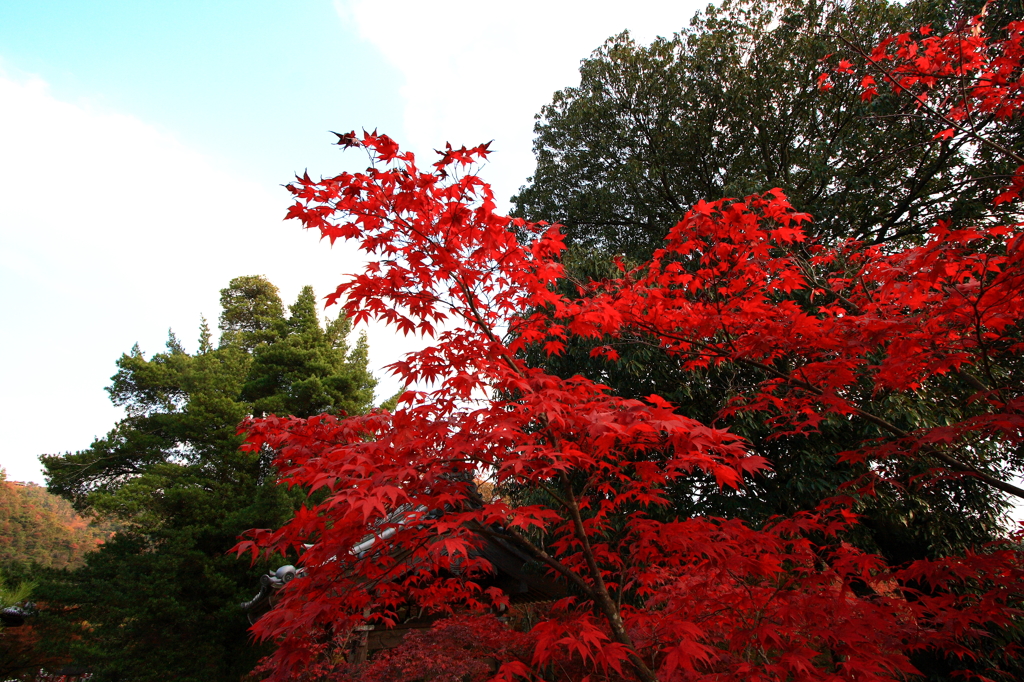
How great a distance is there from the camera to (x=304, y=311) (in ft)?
54.2

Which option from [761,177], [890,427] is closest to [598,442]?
[890,427]

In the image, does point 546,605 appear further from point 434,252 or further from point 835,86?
point 835,86

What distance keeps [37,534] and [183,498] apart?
1887cm

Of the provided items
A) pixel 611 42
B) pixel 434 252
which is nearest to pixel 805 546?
pixel 434 252

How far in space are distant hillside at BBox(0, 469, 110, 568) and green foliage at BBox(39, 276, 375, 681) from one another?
35.4 feet

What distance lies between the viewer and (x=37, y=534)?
21.8 metres

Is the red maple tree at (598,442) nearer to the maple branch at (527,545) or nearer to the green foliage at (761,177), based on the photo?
the maple branch at (527,545)

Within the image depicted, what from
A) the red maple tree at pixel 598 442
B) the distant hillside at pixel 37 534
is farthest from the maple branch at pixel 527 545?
the distant hillside at pixel 37 534

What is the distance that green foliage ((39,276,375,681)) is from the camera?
8961 millimetres

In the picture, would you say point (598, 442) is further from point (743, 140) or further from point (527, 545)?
point (743, 140)

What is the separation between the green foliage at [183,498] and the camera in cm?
896

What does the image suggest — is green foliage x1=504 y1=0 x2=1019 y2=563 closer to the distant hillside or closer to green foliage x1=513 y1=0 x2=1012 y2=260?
green foliage x1=513 y1=0 x2=1012 y2=260

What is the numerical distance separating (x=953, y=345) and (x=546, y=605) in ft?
20.5

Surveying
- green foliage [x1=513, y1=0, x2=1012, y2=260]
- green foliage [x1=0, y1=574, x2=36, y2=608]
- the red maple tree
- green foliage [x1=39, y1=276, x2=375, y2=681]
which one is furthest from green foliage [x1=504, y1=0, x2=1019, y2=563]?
green foliage [x1=0, y1=574, x2=36, y2=608]
